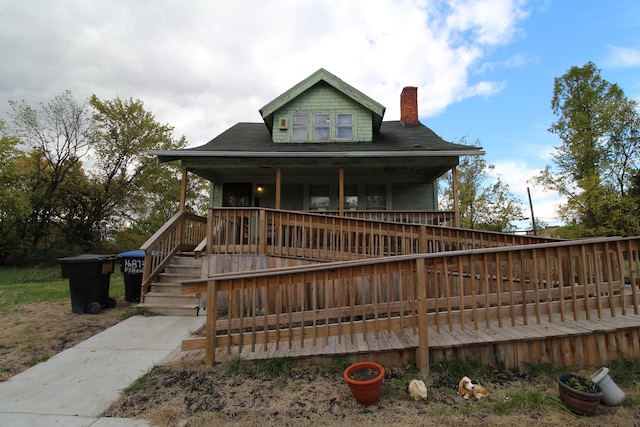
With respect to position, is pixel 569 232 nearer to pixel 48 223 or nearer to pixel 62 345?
pixel 62 345

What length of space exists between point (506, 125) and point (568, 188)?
7788 millimetres

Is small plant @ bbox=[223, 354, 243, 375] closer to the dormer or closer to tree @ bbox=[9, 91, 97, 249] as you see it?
the dormer

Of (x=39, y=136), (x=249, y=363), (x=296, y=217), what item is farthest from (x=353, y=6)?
(x=39, y=136)

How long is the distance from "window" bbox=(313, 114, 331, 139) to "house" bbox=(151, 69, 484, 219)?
1.3 inches

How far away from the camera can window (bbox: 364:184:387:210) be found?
393 inches

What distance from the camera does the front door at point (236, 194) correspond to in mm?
10094

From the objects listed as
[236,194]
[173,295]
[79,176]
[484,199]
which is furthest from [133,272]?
[484,199]

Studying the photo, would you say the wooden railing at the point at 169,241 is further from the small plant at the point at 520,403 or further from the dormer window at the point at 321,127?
the small plant at the point at 520,403

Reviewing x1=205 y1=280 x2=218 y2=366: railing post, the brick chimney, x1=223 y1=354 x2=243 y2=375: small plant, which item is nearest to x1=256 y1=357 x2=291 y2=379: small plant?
x1=223 y1=354 x2=243 y2=375: small plant

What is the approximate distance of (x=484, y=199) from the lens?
18.3 metres

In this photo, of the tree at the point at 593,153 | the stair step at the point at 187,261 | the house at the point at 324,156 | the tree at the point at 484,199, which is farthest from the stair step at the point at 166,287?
the tree at the point at 593,153

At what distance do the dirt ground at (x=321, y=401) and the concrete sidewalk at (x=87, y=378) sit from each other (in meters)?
0.19

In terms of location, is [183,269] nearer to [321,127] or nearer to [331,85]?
[321,127]

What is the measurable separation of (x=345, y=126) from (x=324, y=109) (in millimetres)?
938
